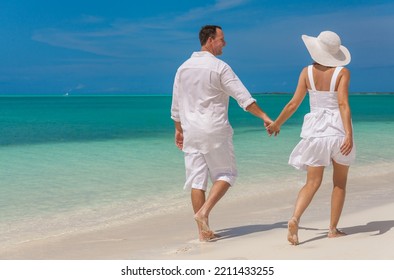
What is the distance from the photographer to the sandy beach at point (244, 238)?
4477 mm

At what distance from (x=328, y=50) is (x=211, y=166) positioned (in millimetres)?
1317

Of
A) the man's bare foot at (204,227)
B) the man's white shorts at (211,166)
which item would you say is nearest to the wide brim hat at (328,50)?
the man's white shorts at (211,166)

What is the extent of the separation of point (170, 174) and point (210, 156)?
18.6 ft

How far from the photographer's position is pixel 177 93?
203 inches

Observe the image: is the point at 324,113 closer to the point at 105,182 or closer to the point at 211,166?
the point at 211,166

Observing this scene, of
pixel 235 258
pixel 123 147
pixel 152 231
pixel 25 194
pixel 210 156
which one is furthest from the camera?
pixel 123 147

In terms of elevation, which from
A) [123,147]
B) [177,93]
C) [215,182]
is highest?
[177,93]

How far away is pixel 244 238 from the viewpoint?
5.34 metres

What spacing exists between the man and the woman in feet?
1.49

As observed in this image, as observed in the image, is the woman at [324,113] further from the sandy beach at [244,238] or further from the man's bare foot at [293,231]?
the sandy beach at [244,238]

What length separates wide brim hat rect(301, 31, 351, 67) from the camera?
461 cm

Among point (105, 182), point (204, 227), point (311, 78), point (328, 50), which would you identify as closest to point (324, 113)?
point (311, 78)

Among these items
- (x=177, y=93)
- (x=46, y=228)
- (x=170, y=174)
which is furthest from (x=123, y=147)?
(x=177, y=93)
